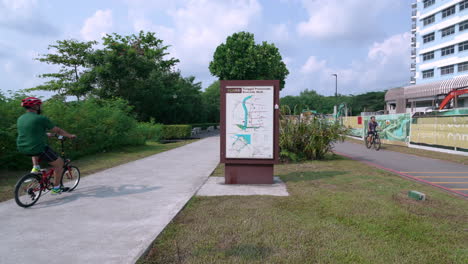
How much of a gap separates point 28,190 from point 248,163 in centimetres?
430

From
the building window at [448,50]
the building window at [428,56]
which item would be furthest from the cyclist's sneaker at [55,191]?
the building window at [428,56]

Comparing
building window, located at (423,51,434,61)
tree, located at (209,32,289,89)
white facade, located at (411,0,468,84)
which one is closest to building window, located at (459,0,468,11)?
white facade, located at (411,0,468,84)

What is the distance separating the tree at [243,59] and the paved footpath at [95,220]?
29872 millimetres

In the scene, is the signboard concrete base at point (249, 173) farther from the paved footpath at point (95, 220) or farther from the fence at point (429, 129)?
the fence at point (429, 129)

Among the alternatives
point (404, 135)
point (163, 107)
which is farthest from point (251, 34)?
point (404, 135)

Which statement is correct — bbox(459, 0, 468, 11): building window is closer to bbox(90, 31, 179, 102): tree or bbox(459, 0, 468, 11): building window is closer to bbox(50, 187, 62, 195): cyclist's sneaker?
bbox(90, 31, 179, 102): tree

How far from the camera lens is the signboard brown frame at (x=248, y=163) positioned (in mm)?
7086

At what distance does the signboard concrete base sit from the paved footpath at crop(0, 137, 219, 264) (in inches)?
29.7

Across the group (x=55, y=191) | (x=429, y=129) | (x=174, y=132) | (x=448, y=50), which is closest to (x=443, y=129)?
(x=429, y=129)

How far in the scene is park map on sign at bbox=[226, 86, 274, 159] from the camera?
280 inches

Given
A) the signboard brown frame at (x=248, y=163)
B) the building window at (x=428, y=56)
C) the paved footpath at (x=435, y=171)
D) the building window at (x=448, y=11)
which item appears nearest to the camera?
the signboard brown frame at (x=248, y=163)

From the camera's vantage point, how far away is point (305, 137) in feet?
36.0

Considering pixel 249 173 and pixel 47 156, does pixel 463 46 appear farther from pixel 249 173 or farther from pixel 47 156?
pixel 47 156

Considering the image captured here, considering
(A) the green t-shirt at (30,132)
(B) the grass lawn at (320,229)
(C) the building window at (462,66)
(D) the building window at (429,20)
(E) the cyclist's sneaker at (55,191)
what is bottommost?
(B) the grass lawn at (320,229)
